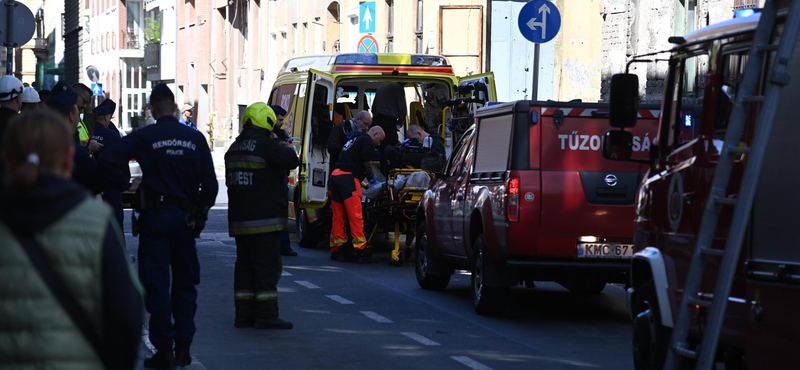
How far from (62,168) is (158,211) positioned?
4.86 meters

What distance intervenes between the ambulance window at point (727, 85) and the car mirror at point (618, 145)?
3.10 ft

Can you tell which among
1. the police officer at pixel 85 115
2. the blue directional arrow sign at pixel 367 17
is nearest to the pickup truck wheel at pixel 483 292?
the police officer at pixel 85 115

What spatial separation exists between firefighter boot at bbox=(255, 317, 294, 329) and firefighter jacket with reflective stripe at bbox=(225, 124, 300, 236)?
718mm

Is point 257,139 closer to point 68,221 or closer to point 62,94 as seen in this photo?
point 62,94

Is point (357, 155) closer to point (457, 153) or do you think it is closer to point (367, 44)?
point (457, 153)

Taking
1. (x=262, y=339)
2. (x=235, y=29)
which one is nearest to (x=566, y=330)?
(x=262, y=339)

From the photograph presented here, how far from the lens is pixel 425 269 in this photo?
13.6 meters

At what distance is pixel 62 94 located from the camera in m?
10.1

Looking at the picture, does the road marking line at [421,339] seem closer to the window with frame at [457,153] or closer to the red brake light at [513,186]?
the red brake light at [513,186]

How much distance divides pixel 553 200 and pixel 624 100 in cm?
330

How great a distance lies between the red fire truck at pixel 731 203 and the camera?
590 centimetres

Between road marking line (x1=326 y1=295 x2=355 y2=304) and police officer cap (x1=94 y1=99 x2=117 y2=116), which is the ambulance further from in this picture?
road marking line (x1=326 y1=295 x2=355 y2=304)

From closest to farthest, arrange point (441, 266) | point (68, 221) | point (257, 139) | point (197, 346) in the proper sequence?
point (68, 221)
point (197, 346)
point (257, 139)
point (441, 266)

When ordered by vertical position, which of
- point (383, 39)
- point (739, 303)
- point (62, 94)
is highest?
point (383, 39)
